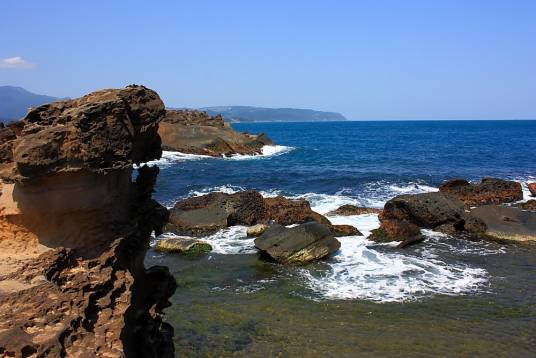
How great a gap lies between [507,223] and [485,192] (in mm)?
6977

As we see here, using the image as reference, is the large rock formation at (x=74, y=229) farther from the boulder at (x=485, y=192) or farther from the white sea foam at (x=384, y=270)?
the boulder at (x=485, y=192)

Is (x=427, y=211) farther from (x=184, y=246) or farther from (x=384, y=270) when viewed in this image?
(x=184, y=246)

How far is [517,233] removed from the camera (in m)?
19.6

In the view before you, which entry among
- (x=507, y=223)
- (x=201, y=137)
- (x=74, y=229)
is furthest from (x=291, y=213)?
(x=201, y=137)

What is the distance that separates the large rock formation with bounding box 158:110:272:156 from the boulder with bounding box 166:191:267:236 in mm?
31454

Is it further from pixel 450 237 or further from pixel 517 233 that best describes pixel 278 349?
pixel 517 233

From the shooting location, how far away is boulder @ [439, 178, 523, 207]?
26.5 m

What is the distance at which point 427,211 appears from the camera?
21.0 metres

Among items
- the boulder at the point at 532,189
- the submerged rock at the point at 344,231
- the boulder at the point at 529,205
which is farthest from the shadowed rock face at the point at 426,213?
the boulder at the point at 532,189

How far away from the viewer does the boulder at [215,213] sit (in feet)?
70.4

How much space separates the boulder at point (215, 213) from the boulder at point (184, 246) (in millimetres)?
2375

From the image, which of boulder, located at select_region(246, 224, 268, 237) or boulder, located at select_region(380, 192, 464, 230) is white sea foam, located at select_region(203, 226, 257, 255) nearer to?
boulder, located at select_region(246, 224, 268, 237)

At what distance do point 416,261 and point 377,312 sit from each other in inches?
200

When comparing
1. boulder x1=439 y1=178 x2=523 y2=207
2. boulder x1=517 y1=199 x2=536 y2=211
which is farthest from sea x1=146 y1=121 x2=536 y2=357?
boulder x1=517 y1=199 x2=536 y2=211
